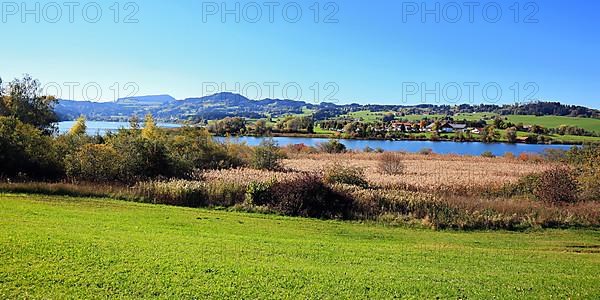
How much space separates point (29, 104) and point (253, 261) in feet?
173

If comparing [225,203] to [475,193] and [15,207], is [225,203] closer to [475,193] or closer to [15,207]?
[15,207]

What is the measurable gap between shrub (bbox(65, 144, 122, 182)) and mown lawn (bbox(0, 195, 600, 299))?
9286 mm

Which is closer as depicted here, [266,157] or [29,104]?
[266,157]

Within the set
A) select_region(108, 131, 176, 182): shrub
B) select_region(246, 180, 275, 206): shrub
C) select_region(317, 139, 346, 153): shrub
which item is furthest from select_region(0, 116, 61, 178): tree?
select_region(317, 139, 346, 153): shrub

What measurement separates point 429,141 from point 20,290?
105m

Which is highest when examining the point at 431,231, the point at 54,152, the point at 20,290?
the point at 54,152

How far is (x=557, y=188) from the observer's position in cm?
2328

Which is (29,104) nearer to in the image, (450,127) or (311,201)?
(311,201)

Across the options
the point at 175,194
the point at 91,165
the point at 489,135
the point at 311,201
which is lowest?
the point at 311,201

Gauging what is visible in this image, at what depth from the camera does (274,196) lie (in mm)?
20688

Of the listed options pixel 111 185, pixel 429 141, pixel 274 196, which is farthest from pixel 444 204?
pixel 429 141

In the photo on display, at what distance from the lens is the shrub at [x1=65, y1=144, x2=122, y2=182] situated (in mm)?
24875

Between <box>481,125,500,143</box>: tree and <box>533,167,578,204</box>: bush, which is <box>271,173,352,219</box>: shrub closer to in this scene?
<box>533,167,578,204</box>: bush

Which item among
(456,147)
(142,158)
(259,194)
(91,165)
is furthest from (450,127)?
(91,165)
